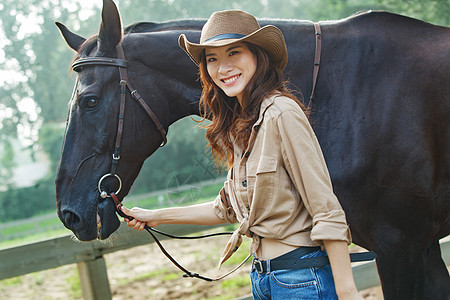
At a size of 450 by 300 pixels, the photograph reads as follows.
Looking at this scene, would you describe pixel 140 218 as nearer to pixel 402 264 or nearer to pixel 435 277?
pixel 402 264

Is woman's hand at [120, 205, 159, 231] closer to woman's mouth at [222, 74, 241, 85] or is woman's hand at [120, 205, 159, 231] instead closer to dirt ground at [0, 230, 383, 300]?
woman's mouth at [222, 74, 241, 85]

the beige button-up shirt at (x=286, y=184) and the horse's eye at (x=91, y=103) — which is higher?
the horse's eye at (x=91, y=103)

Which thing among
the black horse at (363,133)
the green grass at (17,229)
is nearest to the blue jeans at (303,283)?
the black horse at (363,133)

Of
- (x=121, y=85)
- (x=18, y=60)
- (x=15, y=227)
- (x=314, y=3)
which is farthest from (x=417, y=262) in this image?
(x=15, y=227)

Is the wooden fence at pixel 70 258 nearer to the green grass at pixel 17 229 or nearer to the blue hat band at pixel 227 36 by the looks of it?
the blue hat band at pixel 227 36

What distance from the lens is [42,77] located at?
14.6 m

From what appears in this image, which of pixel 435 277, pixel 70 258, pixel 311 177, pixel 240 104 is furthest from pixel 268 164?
pixel 70 258

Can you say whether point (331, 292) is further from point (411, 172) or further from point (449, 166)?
point (449, 166)

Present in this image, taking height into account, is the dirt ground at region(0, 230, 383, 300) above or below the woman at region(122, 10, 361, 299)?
below

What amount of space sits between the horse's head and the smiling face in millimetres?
942

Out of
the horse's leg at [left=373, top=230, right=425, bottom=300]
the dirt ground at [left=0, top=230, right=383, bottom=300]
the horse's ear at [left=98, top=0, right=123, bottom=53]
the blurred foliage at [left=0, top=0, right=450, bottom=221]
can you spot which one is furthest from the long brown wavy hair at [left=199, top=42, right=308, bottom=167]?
the dirt ground at [left=0, top=230, right=383, bottom=300]

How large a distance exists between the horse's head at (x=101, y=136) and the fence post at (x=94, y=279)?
94 centimetres

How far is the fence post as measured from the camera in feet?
10.2

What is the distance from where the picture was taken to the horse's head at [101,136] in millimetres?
2258
